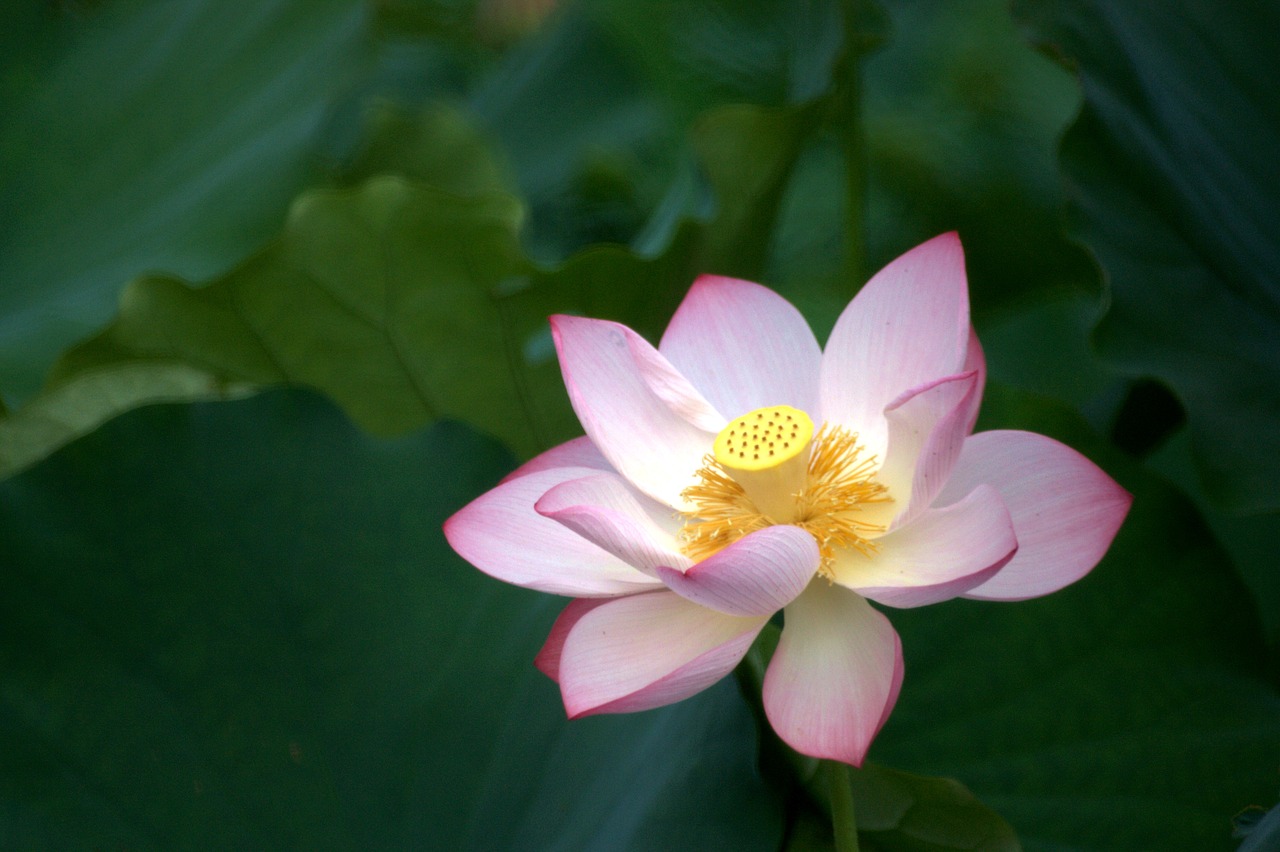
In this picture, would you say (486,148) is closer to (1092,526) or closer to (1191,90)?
(1191,90)

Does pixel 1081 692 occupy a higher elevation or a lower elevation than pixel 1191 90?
lower

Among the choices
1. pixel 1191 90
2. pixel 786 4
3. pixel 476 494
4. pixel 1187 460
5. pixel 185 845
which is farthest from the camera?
pixel 786 4

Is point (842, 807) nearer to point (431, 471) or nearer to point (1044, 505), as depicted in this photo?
point (1044, 505)

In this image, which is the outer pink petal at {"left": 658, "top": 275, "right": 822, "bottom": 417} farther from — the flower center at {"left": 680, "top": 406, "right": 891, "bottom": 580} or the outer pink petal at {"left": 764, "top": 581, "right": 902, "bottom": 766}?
the outer pink petal at {"left": 764, "top": 581, "right": 902, "bottom": 766}

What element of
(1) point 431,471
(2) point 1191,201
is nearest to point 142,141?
(1) point 431,471

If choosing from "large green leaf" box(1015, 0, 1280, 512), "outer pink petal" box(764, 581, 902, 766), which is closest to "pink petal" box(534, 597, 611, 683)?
"outer pink petal" box(764, 581, 902, 766)

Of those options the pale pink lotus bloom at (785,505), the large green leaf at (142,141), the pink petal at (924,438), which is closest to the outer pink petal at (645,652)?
the pale pink lotus bloom at (785,505)

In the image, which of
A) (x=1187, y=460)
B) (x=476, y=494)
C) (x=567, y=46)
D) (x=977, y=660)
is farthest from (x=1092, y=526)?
(x=567, y=46)

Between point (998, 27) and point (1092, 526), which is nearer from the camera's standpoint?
point (1092, 526)
